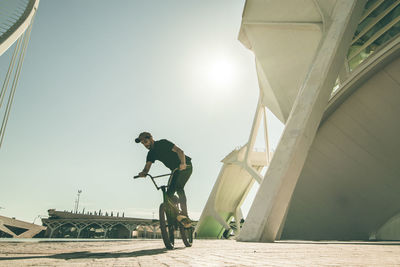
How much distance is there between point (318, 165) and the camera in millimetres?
11836

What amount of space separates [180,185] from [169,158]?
1.77ft

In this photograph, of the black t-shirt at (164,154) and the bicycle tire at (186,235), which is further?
the bicycle tire at (186,235)

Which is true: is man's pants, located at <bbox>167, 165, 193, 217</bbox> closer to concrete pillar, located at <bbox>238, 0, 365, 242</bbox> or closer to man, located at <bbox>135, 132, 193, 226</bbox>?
man, located at <bbox>135, 132, 193, 226</bbox>

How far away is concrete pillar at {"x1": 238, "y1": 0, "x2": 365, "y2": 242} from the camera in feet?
18.4

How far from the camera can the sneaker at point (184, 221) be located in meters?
3.83

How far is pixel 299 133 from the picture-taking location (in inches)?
246

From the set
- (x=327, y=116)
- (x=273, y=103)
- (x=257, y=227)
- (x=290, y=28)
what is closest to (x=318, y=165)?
(x=327, y=116)

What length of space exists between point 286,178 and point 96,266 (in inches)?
208

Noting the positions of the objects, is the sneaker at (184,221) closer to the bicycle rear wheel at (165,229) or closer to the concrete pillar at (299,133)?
the bicycle rear wheel at (165,229)

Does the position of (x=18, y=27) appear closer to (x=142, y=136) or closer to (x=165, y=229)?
(x=142, y=136)

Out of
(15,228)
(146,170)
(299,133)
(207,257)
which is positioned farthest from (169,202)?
(15,228)

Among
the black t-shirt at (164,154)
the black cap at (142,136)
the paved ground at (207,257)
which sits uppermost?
the black cap at (142,136)

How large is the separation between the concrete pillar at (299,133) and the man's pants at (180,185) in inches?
96.1

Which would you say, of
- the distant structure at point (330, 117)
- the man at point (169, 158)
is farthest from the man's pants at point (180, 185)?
the distant structure at point (330, 117)
